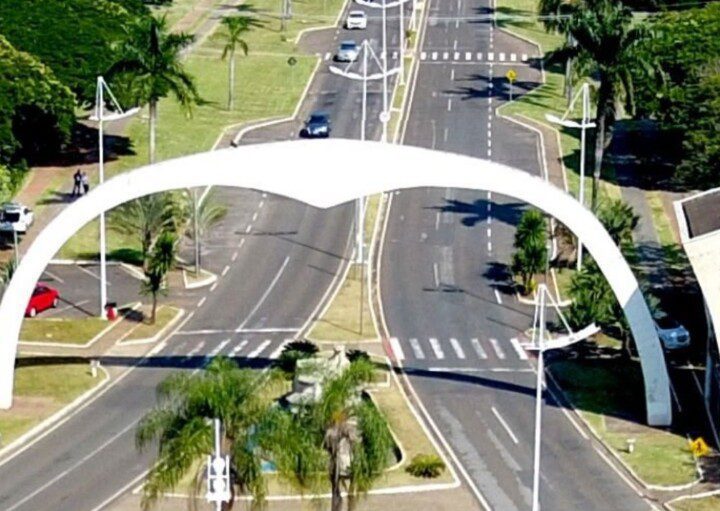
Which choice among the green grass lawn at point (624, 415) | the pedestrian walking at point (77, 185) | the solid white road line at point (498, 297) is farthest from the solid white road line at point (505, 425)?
the pedestrian walking at point (77, 185)

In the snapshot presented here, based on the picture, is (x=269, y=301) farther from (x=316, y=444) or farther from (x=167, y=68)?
(x=316, y=444)

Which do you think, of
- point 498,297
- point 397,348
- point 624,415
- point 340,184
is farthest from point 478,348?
point 340,184

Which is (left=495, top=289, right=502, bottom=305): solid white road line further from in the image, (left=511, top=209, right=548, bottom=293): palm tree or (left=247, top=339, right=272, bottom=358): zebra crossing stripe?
(left=247, top=339, right=272, bottom=358): zebra crossing stripe

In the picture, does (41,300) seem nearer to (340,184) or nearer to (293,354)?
(293,354)

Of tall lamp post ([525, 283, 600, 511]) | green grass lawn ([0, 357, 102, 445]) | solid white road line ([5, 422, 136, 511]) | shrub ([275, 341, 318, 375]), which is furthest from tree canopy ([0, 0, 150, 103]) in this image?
solid white road line ([5, 422, 136, 511])

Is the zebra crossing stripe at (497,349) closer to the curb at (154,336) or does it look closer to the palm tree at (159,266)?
the curb at (154,336)
